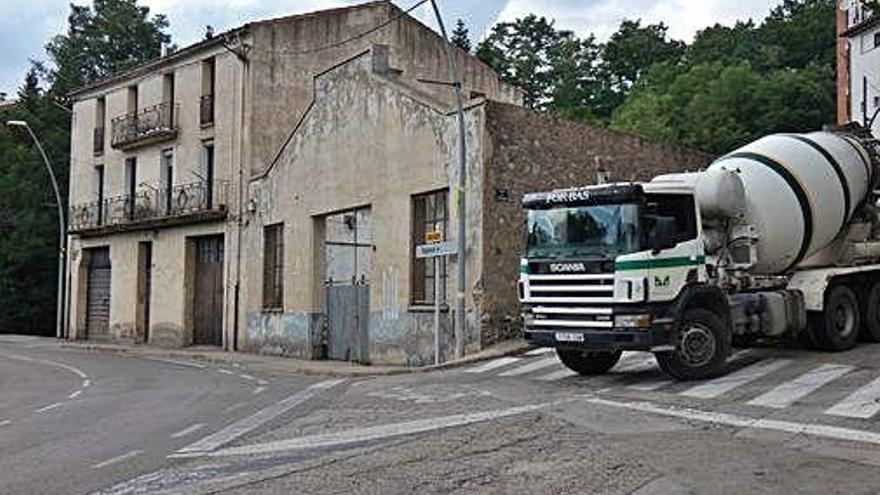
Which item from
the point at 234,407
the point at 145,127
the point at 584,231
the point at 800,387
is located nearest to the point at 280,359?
the point at 234,407

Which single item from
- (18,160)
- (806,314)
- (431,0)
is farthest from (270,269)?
(18,160)

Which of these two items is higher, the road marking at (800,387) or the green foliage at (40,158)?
the green foliage at (40,158)

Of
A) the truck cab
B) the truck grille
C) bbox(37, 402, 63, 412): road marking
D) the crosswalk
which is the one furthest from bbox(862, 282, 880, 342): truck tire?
bbox(37, 402, 63, 412): road marking

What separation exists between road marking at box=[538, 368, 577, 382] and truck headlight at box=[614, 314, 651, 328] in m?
2.24

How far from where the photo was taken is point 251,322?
1209 inches

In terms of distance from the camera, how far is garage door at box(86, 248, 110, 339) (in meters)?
41.5

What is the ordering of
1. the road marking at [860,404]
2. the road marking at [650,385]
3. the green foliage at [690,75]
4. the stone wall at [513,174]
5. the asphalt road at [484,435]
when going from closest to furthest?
the asphalt road at [484,435] → the road marking at [860,404] → the road marking at [650,385] → the stone wall at [513,174] → the green foliage at [690,75]

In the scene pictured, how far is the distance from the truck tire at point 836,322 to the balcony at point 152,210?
21060mm

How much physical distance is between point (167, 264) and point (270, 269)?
7537 mm

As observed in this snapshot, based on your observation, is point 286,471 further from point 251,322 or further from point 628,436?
point 251,322

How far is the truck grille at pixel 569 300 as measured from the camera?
1415cm

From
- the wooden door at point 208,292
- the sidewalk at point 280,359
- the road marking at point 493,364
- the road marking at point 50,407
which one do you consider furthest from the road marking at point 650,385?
the wooden door at point 208,292

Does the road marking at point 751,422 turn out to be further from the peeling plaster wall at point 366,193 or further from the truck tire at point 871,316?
the peeling plaster wall at point 366,193

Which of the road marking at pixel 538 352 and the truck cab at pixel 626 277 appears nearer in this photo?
the truck cab at pixel 626 277
